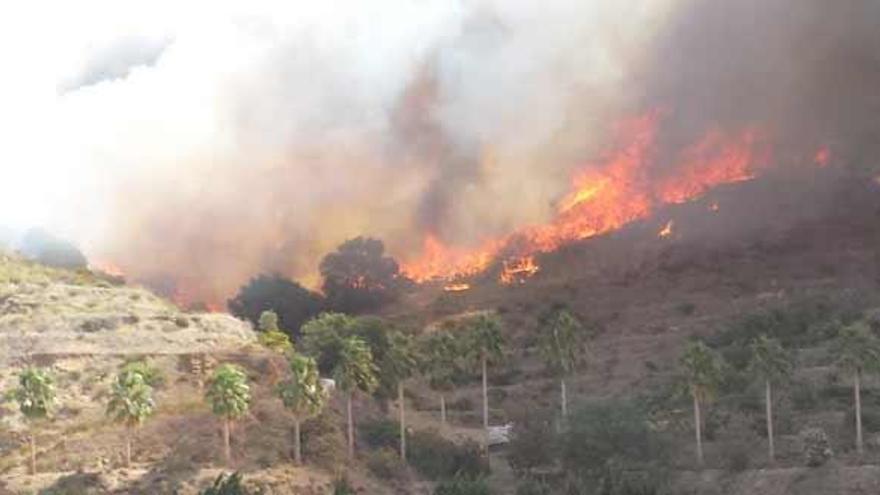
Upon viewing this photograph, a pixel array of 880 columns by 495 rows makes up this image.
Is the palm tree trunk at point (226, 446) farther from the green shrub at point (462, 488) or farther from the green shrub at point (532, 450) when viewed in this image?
the green shrub at point (532, 450)

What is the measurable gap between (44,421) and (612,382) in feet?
226

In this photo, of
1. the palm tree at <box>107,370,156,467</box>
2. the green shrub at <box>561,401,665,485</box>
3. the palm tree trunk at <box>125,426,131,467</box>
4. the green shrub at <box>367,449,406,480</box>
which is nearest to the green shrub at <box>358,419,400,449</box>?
the green shrub at <box>367,449,406,480</box>

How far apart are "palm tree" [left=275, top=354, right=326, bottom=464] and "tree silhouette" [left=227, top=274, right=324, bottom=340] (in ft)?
210

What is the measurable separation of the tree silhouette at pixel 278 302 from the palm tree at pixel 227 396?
6688 cm

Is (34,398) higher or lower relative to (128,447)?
higher

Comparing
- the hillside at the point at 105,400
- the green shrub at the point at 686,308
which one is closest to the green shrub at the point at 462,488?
the hillside at the point at 105,400

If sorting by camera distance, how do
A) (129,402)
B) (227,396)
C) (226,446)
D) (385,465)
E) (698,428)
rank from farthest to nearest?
1. (698,428)
2. (385,465)
3. (226,446)
4. (227,396)
5. (129,402)

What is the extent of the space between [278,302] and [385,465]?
67655 millimetres

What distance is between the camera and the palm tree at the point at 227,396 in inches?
3548

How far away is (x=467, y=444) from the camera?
107375mm

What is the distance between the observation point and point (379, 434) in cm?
10638

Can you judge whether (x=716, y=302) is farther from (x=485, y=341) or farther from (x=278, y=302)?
(x=278, y=302)

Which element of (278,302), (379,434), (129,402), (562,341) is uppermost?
(278,302)

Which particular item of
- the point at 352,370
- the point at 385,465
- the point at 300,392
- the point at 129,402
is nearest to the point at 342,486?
the point at 300,392
